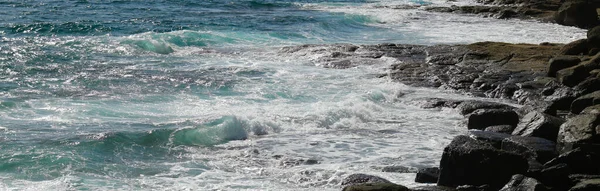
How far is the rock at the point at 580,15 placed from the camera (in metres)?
35.1

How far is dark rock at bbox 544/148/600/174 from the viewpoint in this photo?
1161 centimetres

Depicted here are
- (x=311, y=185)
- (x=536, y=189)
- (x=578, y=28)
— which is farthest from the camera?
(x=578, y=28)

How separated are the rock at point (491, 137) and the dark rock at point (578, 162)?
1467mm

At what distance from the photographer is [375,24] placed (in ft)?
127

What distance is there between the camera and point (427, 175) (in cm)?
1205

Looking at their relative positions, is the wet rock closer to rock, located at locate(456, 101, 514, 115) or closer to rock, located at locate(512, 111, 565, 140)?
rock, located at locate(512, 111, 565, 140)

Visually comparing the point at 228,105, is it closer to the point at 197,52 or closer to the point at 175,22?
the point at 197,52

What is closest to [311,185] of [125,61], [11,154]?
[11,154]

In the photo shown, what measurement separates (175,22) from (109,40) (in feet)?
22.6

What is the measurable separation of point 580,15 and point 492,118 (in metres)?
21.9

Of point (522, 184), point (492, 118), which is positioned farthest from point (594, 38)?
point (522, 184)

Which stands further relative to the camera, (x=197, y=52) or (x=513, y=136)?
(x=197, y=52)

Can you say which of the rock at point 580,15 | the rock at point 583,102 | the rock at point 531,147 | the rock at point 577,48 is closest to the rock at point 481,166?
the rock at point 531,147

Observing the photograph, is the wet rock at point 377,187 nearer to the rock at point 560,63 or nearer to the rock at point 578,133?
the rock at point 578,133
